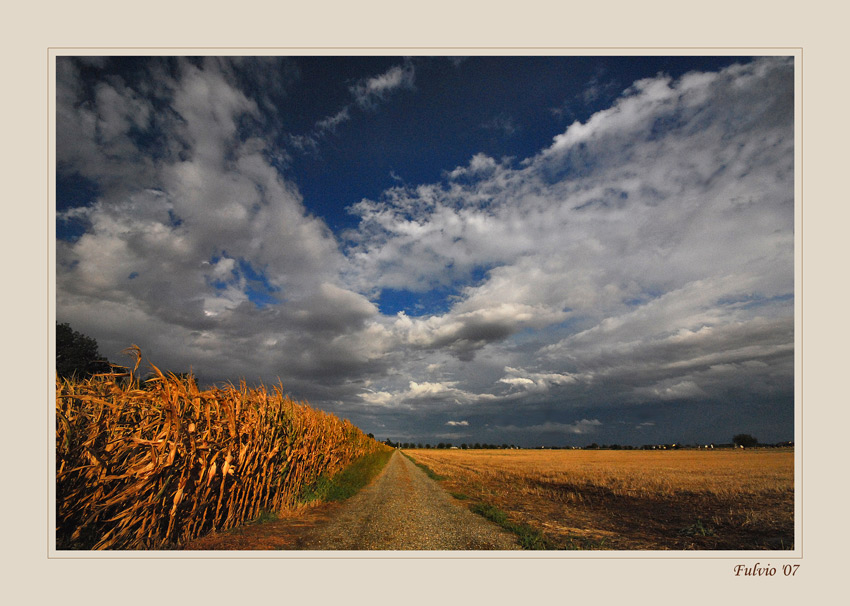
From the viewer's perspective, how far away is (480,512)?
11.2 metres

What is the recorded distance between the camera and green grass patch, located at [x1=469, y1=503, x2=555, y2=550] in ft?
24.3

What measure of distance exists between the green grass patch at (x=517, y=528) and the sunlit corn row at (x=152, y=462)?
19.6ft

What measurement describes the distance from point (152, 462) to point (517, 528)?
25.2ft

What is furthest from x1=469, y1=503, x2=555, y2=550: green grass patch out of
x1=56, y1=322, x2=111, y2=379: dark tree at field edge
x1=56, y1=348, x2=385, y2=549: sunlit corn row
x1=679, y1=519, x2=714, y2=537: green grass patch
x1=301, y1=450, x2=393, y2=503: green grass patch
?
x1=56, y1=322, x2=111, y2=379: dark tree at field edge

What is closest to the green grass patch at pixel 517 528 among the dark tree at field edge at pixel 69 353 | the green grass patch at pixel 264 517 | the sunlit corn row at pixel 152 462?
the green grass patch at pixel 264 517

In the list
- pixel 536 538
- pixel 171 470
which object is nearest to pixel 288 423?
pixel 171 470

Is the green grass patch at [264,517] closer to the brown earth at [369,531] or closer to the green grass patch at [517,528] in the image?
the brown earth at [369,531]

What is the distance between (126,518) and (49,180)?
5.80m

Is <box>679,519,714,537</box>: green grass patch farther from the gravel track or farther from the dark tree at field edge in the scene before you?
the dark tree at field edge

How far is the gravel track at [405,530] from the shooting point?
7391 mm

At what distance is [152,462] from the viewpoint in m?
5.65

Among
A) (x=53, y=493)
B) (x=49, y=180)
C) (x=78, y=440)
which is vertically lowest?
(x=53, y=493)

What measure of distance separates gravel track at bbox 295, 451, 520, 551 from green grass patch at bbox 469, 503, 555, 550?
230 mm
